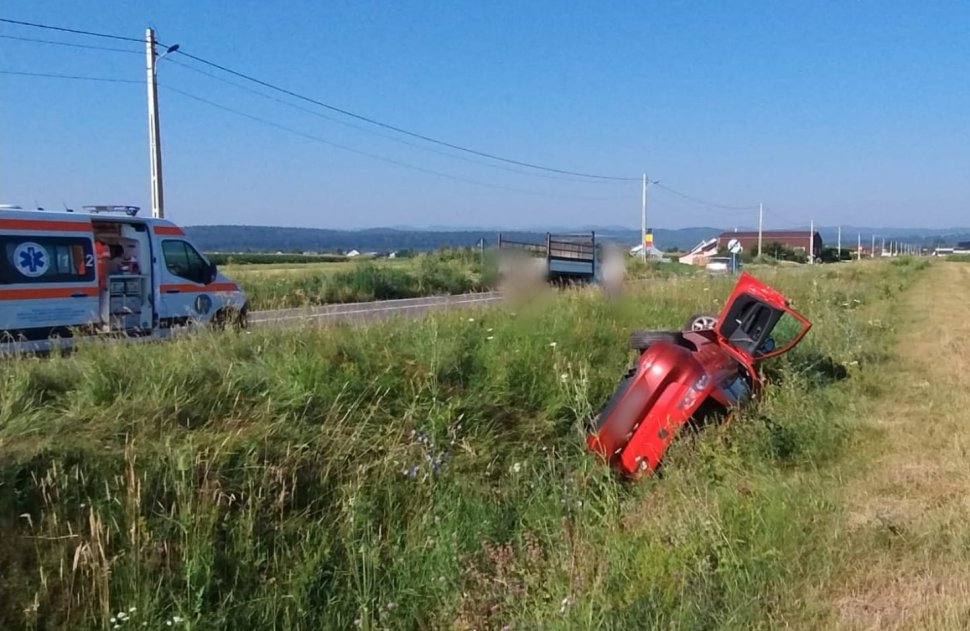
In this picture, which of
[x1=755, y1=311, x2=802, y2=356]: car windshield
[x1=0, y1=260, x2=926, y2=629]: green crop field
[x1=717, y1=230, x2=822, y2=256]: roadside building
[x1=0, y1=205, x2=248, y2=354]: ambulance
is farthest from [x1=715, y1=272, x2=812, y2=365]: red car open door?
[x1=717, y1=230, x2=822, y2=256]: roadside building

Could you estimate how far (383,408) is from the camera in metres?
6.39

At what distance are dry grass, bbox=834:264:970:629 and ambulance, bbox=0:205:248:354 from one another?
8031 millimetres

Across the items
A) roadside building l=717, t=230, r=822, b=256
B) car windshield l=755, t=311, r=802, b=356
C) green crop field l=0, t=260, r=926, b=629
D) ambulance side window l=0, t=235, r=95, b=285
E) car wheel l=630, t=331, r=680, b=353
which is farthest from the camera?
roadside building l=717, t=230, r=822, b=256

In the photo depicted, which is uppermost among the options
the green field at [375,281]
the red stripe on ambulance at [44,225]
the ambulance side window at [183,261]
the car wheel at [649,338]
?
the red stripe on ambulance at [44,225]

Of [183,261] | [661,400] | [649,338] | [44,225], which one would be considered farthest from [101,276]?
[661,400]

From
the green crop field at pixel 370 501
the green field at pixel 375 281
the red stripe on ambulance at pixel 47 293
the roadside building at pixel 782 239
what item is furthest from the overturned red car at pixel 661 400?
the roadside building at pixel 782 239

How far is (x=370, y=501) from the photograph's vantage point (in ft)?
17.1

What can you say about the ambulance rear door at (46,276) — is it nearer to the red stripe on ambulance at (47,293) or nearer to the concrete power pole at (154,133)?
the red stripe on ambulance at (47,293)

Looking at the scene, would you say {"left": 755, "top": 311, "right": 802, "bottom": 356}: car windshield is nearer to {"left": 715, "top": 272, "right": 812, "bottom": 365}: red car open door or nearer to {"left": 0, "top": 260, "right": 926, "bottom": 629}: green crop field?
{"left": 715, "top": 272, "right": 812, "bottom": 365}: red car open door

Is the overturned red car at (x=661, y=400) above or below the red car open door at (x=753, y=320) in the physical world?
below

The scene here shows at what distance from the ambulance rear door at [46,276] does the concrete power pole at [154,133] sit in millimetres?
10499

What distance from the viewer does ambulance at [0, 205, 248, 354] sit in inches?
475

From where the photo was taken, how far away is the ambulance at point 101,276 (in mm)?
12055

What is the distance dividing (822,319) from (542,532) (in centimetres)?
1032
